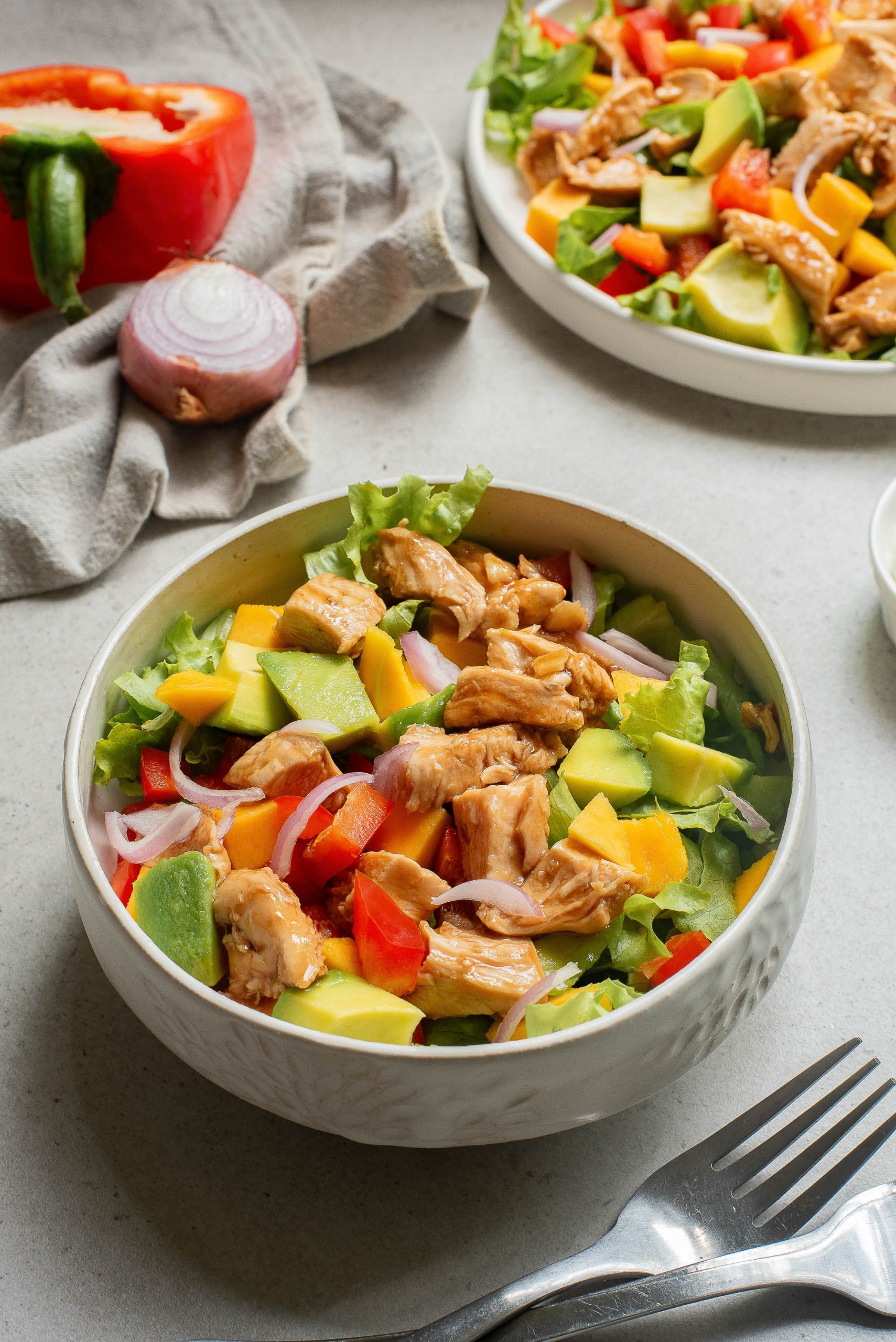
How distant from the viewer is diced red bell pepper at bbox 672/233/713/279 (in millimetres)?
2115

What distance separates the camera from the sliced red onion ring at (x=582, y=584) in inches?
58.0

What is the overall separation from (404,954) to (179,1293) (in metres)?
0.45

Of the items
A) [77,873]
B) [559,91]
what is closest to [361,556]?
[77,873]

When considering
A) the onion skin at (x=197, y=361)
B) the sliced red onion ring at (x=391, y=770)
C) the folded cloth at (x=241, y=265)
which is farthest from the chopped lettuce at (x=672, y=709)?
the onion skin at (x=197, y=361)

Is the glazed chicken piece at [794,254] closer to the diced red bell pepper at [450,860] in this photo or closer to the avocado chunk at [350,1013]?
the diced red bell pepper at [450,860]

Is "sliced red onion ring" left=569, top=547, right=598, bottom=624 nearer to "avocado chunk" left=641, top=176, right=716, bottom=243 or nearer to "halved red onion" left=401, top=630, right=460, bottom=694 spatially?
"halved red onion" left=401, top=630, right=460, bottom=694

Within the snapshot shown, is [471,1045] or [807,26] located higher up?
[807,26]

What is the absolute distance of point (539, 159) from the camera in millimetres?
2305

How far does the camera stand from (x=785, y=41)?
2381mm

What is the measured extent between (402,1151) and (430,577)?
67 centimetres

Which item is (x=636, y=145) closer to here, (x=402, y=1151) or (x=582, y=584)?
(x=582, y=584)

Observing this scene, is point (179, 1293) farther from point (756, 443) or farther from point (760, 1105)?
point (756, 443)

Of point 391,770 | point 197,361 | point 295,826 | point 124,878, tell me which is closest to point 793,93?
point 197,361

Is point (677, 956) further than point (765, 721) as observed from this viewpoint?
No
